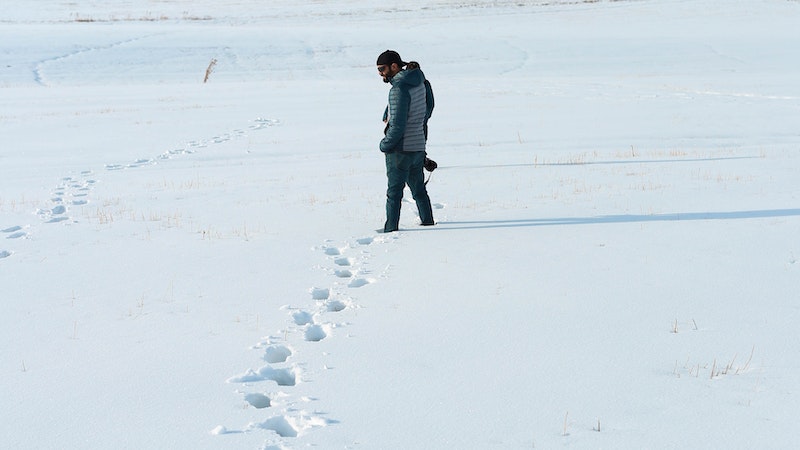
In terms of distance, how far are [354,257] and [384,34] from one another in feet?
132

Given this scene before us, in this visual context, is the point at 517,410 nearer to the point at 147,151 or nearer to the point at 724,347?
the point at 724,347

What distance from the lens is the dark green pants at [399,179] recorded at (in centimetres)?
811

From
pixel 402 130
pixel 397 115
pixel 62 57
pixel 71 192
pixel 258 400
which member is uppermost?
pixel 62 57

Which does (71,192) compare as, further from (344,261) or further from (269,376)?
(269,376)

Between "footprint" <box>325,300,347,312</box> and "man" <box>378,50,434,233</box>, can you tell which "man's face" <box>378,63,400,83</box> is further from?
"footprint" <box>325,300,347,312</box>

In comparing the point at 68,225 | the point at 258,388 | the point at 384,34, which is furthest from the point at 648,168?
the point at 384,34

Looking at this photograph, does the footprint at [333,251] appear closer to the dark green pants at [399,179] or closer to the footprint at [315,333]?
the dark green pants at [399,179]

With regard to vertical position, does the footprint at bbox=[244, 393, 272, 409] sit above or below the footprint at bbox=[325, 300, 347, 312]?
below

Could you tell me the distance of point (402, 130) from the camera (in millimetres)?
7871

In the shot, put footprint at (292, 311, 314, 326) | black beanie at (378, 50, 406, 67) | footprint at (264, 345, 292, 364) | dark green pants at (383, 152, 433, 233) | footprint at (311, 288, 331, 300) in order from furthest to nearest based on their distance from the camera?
1. dark green pants at (383, 152, 433, 233)
2. black beanie at (378, 50, 406, 67)
3. footprint at (311, 288, 331, 300)
4. footprint at (292, 311, 314, 326)
5. footprint at (264, 345, 292, 364)

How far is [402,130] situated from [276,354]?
3.44 meters

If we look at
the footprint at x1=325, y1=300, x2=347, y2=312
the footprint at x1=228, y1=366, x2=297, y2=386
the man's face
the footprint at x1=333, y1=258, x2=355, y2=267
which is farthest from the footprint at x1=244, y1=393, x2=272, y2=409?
the man's face

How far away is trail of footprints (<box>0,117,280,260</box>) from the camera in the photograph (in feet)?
29.7

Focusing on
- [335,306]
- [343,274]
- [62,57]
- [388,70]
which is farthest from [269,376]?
[62,57]
